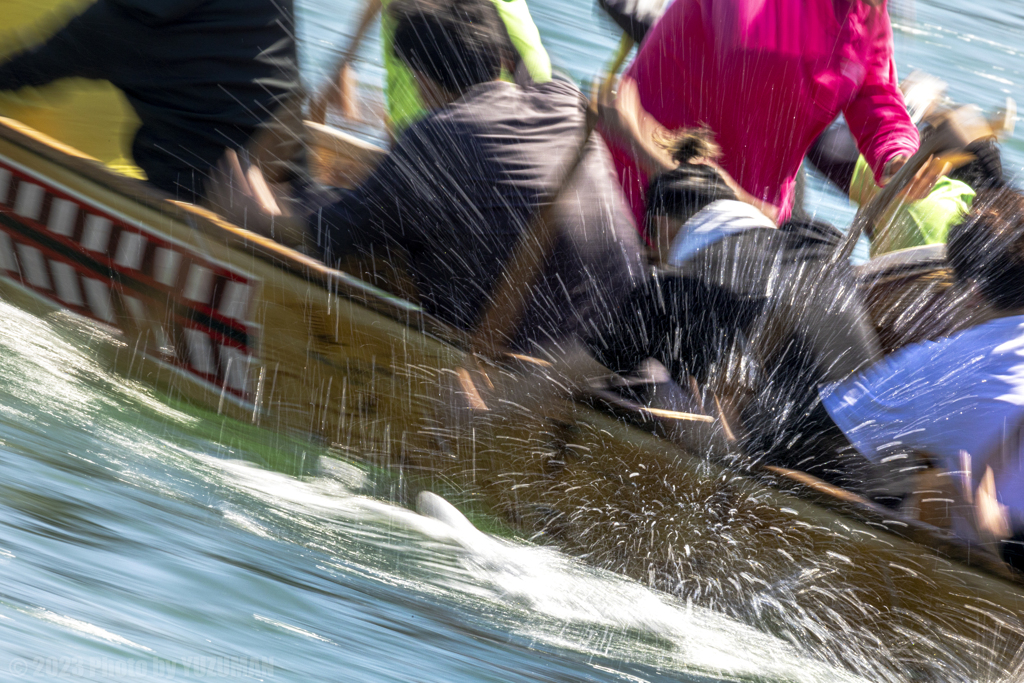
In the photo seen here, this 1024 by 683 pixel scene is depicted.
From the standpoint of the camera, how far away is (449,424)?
238 centimetres

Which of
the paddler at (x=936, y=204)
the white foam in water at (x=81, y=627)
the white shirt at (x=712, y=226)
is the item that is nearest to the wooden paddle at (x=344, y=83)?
the white shirt at (x=712, y=226)

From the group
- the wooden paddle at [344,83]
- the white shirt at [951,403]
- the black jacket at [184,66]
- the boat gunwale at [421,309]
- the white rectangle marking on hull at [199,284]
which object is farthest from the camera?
the wooden paddle at [344,83]

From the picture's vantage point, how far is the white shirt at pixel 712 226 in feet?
7.00

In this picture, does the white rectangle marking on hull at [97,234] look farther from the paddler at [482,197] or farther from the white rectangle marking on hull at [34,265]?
the paddler at [482,197]

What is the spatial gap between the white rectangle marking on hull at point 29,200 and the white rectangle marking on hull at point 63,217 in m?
0.04

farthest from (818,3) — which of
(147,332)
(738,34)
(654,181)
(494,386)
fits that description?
(147,332)

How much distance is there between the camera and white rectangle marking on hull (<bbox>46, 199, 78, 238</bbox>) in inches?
101

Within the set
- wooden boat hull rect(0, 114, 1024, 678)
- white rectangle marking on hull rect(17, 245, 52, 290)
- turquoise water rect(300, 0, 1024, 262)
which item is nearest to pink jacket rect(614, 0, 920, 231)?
A: wooden boat hull rect(0, 114, 1024, 678)

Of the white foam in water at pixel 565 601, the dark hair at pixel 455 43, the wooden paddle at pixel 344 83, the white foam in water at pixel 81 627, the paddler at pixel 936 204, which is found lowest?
the white foam in water at pixel 565 601

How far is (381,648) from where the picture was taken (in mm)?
1995

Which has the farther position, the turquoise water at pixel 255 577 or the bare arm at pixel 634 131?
the bare arm at pixel 634 131

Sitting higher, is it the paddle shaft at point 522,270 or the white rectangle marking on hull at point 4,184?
the paddle shaft at point 522,270

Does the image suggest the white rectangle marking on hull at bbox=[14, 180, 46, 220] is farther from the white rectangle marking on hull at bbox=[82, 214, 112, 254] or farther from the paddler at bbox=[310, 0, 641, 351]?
the paddler at bbox=[310, 0, 641, 351]

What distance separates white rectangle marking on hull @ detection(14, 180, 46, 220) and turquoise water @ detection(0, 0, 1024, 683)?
28cm
